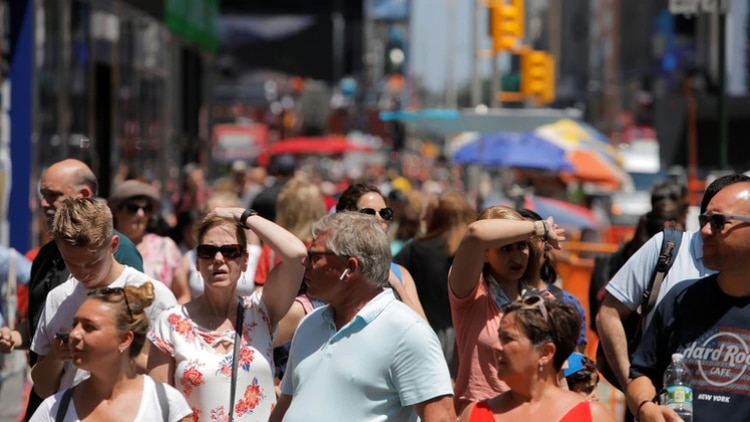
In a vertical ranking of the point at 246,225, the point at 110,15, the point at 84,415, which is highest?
the point at 110,15

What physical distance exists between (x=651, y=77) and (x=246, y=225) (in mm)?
84507

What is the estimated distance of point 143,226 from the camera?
334 inches

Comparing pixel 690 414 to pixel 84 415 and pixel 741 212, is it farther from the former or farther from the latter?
A: pixel 84 415

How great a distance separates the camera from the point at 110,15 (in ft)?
57.2

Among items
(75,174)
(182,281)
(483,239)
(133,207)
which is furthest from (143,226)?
(483,239)

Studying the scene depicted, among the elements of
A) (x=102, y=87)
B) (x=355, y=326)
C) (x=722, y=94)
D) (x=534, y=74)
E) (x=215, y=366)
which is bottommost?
(x=215, y=366)

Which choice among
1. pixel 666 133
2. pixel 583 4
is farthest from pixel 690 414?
pixel 583 4

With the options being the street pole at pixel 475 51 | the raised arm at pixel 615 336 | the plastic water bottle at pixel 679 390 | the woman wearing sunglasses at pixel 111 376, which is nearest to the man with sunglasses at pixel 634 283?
the raised arm at pixel 615 336

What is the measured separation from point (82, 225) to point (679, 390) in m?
2.32

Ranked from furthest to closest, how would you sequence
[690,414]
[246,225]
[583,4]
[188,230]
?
[583,4] → [188,230] → [246,225] → [690,414]

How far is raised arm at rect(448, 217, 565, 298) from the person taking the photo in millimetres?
5258

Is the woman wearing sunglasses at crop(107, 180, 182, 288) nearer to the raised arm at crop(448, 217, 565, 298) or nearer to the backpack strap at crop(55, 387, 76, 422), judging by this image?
the raised arm at crop(448, 217, 565, 298)

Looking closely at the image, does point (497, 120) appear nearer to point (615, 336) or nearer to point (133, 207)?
point (133, 207)

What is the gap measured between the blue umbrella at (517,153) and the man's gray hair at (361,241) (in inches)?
749
